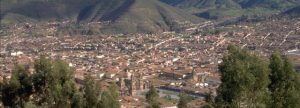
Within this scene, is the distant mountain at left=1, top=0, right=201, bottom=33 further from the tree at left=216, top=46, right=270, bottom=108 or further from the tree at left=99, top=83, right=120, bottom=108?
the tree at left=216, top=46, right=270, bottom=108

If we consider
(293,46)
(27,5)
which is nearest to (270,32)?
(293,46)

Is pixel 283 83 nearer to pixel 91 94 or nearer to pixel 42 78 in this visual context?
pixel 91 94

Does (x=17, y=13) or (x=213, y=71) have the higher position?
(x=17, y=13)

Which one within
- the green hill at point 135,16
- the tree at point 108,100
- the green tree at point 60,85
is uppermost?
the green hill at point 135,16

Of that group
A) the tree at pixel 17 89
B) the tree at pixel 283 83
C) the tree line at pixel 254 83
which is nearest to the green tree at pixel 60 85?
the tree at pixel 17 89

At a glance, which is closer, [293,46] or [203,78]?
[203,78]

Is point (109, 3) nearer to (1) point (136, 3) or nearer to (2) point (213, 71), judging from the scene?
(1) point (136, 3)

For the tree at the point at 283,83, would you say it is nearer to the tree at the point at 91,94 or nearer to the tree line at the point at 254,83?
the tree line at the point at 254,83
